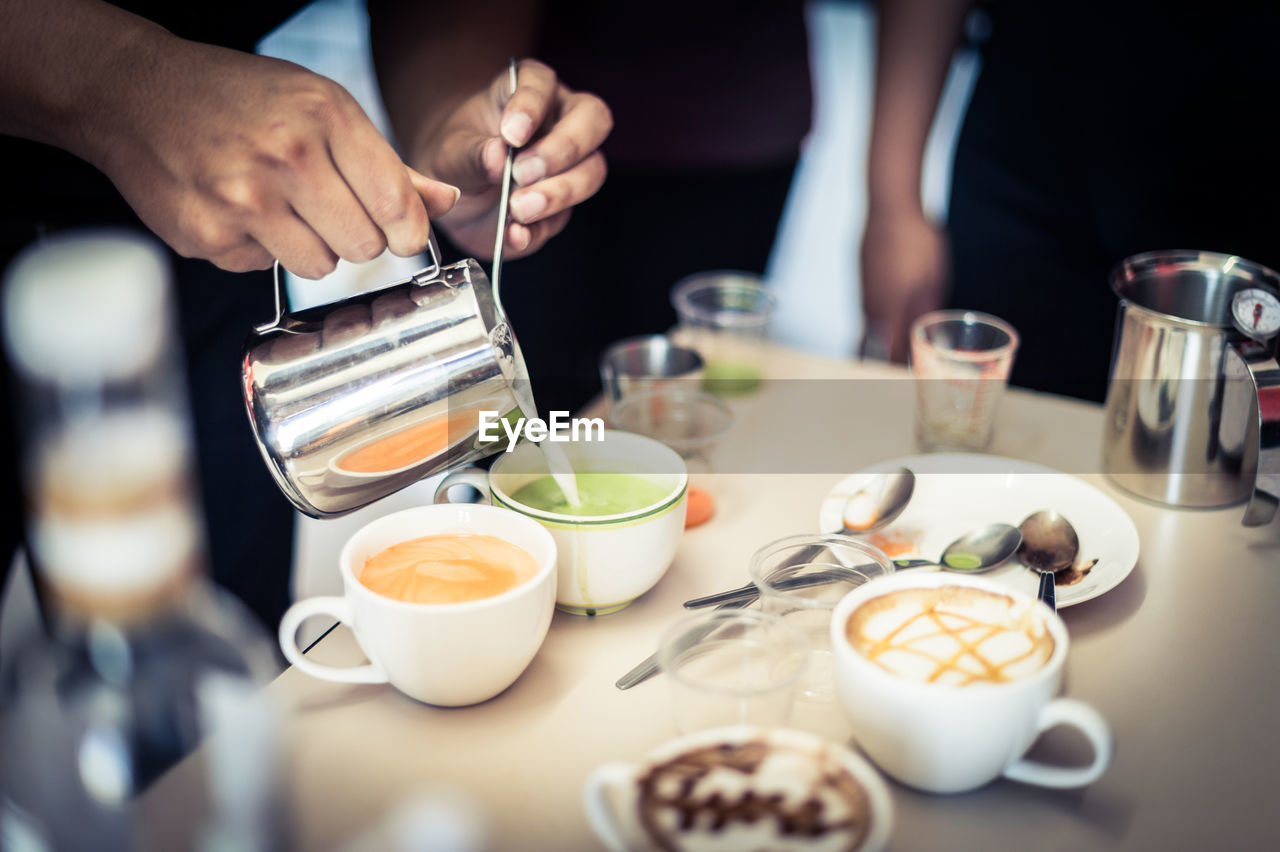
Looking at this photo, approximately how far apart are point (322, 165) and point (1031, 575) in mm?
733

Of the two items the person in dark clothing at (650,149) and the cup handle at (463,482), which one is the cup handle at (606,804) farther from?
the person in dark clothing at (650,149)

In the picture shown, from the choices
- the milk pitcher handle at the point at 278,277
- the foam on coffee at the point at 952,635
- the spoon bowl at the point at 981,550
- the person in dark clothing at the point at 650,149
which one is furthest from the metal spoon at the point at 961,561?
the person in dark clothing at the point at 650,149

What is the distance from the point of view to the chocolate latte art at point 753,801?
58cm

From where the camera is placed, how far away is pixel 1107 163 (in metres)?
1.61

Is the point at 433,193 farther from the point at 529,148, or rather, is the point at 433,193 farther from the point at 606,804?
the point at 606,804

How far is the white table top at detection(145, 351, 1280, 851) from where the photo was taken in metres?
0.69

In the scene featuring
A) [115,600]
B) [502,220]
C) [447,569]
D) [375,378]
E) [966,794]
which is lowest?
[115,600]

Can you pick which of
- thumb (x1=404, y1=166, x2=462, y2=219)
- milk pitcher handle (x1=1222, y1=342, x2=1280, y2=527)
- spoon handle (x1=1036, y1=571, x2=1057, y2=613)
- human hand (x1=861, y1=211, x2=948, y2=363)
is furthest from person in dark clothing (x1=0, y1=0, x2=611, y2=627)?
human hand (x1=861, y1=211, x2=948, y2=363)

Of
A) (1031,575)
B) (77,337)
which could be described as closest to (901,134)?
(1031,575)

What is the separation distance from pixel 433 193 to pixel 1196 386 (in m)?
0.78

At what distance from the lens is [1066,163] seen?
1.67m

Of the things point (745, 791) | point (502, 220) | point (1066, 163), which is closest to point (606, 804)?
point (745, 791)

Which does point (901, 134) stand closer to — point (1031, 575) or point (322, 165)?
point (1031, 575)

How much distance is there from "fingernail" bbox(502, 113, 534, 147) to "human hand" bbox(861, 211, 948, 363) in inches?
38.6
